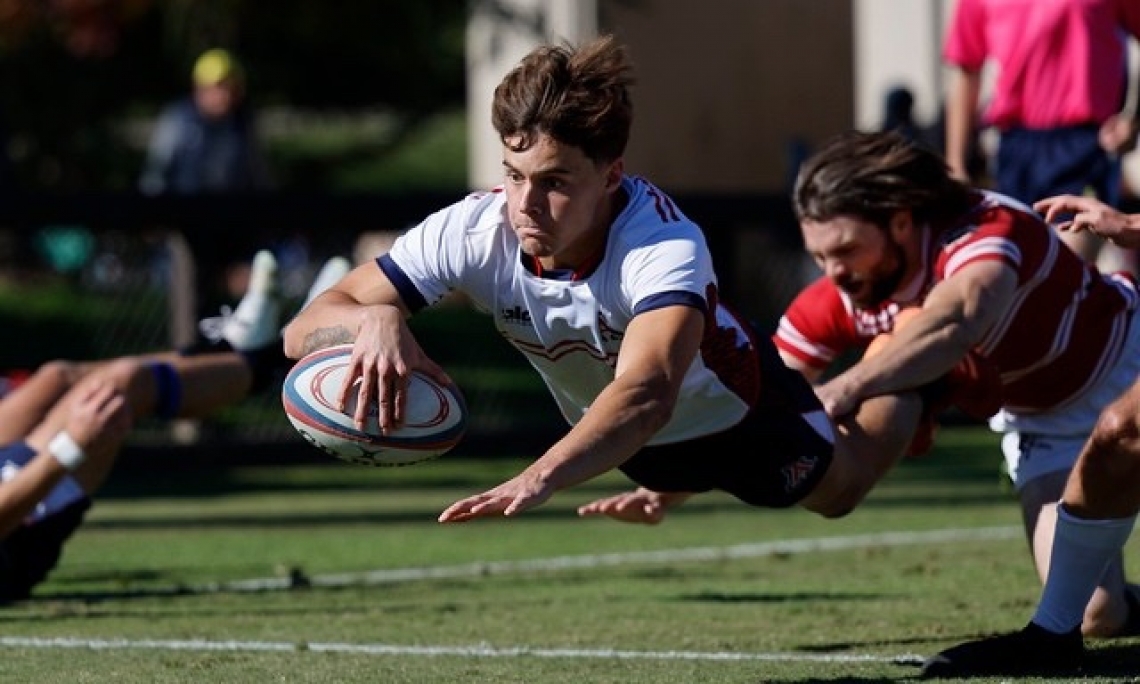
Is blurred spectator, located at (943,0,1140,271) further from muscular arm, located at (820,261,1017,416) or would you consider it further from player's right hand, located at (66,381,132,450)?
player's right hand, located at (66,381,132,450)

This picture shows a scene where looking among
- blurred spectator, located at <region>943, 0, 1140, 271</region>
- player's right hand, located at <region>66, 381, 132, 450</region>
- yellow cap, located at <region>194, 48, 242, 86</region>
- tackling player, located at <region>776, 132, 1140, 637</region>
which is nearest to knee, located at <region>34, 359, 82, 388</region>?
player's right hand, located at <region>66, 381, 132, 450</region>

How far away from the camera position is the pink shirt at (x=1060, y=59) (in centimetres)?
984

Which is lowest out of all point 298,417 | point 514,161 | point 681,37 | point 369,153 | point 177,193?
point 369,153

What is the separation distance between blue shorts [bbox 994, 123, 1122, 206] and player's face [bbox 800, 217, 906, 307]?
3.20m

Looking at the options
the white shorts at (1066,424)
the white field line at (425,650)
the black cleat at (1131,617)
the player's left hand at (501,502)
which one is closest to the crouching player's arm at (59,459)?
the white field line at (425,650)

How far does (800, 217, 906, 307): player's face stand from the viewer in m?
6.62

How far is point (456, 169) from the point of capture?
50594 mm

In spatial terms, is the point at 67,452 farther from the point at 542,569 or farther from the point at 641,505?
the point at 542,569

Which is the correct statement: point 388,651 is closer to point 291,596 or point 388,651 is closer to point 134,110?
point 291,596

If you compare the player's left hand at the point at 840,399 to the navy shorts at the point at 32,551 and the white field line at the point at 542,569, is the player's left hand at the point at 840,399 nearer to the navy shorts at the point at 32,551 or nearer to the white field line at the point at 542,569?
the white field line at the point at 542,569

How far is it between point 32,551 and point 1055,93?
16.2 ft

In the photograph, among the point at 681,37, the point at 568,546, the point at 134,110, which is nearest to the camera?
the point at 568,546

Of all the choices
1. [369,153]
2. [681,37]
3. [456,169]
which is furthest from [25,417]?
[456,169]

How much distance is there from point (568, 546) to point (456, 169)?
4120cm
